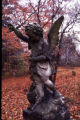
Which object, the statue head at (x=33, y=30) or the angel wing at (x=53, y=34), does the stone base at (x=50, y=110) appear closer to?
the angel wing at (x=53, y=34)

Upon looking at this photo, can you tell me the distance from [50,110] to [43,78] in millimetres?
649

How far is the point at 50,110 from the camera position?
2.78 m

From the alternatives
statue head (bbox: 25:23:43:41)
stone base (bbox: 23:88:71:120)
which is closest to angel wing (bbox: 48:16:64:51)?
statue head (bbox: 25:23:43:41)

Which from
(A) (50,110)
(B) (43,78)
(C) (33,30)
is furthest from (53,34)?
(A) (50,110)

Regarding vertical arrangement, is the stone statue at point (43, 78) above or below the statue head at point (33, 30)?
below

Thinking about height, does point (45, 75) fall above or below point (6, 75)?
above

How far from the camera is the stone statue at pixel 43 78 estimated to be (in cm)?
282

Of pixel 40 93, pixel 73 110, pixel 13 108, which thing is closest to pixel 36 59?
pixel 40 93

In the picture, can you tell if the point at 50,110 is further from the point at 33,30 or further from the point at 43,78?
the point at 33,30

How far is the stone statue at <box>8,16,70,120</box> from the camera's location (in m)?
2.82

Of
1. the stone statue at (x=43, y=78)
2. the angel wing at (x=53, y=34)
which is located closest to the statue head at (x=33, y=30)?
the stone statue at (x=43, y=78)

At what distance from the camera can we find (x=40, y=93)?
2936 mm

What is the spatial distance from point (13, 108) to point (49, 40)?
4599 millimetres

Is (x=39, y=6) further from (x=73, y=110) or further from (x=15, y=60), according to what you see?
(x=15, y=60)
